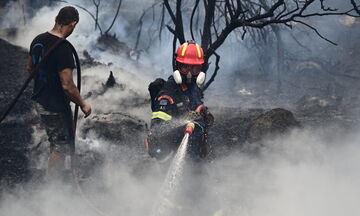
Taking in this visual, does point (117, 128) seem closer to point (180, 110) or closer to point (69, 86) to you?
→ point (69, 86)

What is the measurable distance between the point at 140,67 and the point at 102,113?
496 cm

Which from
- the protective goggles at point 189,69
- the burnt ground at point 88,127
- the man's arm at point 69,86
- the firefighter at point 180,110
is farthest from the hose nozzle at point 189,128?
the burnt ground at point 88,127

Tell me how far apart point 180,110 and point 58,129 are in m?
1.33

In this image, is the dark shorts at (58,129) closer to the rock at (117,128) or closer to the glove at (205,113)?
the glove at (205,113)

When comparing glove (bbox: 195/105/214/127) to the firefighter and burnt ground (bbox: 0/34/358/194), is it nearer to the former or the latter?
the firefighter

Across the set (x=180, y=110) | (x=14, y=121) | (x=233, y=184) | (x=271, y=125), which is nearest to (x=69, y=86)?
(x=180, y=110)

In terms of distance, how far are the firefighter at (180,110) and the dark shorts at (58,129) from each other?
98cm

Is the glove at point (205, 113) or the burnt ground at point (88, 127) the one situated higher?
the glove at point (205, 113)

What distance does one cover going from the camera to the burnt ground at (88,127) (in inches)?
169

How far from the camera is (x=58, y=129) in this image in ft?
11.4

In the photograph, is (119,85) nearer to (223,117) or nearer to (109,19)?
(223,117)

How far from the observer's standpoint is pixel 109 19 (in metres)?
16.1

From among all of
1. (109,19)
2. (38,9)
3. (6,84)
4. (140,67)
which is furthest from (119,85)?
(109,19)

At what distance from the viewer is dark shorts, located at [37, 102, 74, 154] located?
3.43 meters
